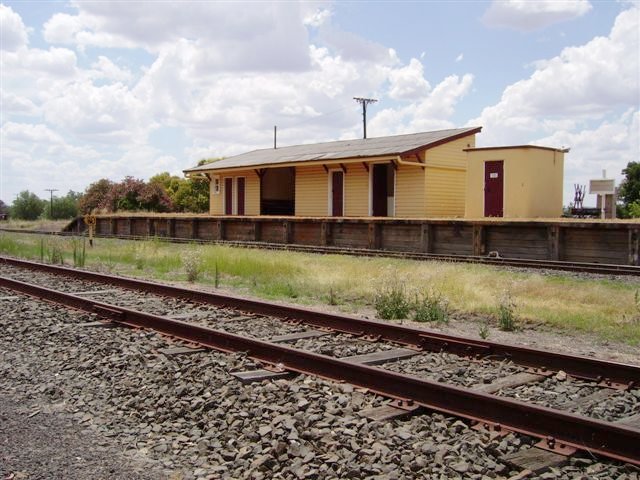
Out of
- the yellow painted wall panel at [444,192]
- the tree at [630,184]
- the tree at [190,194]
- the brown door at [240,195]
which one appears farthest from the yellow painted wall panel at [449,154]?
the tree at [190,194]

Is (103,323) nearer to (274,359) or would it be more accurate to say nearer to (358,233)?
(274,359)

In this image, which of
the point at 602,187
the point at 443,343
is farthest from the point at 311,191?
the point at 443,343

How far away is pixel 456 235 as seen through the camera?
1800 cm

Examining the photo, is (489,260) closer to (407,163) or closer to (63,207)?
(407,163)

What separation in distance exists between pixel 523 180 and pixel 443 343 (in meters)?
16.1

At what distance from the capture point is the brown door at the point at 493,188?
72.7 ft

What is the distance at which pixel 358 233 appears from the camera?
20.6 m

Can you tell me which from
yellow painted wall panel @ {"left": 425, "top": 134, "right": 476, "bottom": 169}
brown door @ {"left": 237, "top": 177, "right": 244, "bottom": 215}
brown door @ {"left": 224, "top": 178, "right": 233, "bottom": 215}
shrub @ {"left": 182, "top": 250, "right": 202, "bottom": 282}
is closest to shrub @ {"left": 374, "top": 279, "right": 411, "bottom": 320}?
shrub @ {"left": 182, "top": 250, "right": 202, "bottom": 282}

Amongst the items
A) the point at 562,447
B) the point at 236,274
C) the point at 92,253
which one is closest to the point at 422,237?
the point at 236,274

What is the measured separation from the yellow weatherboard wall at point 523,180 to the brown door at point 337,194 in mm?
6064

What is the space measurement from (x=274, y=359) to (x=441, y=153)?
20.5 meters

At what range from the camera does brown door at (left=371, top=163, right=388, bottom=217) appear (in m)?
26.8

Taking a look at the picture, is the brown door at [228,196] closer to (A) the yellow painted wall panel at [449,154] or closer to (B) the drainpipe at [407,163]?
(B) the drainpipe at [407,163]

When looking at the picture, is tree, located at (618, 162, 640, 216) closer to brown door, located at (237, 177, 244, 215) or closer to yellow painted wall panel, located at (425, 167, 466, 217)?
yellow painted wall panel, located at (425, 167, 466, 217)
